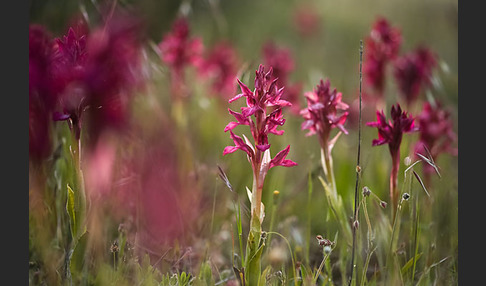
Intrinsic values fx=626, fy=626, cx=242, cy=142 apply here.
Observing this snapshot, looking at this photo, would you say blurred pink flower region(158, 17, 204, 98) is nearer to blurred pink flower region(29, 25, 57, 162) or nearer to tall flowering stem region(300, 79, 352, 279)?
blurred pink flower region(29, 25, 57, 162)

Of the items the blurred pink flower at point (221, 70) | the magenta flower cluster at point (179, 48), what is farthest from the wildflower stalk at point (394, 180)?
the blurred pink flower at point (221, 70)

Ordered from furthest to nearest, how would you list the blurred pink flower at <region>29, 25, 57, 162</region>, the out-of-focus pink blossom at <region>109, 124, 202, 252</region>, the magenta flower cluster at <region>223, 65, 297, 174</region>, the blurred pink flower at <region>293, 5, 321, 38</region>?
the blurred pink flower at <region>293, 5, 321, 38</region>, the out-of-focus pink blossom at <region>109, 124, 202, 252</region>, the blurred pink flower at <region>29, 25, 57, 162</region>, the magenta flower cluster at <region>223, 65, 297, 174</region>

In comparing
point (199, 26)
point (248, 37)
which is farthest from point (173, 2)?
point (248, 37)

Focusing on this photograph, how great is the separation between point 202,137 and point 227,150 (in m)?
1.19

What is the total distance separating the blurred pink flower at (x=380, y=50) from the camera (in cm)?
252

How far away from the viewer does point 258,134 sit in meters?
1.50

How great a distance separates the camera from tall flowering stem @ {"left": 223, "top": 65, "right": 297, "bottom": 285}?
1483mm

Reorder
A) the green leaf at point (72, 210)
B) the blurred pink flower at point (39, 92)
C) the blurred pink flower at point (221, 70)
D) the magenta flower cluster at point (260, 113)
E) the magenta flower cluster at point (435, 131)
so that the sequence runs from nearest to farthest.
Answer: the magenta flower cluster at point (260, 113), the green leaf at point (72, 210), the blurred pink flower at point (39, 92), the magenta flower cluster at point (435, 131), the blurred pink flower at point (221, 70)

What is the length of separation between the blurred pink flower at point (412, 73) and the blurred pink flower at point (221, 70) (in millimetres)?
775

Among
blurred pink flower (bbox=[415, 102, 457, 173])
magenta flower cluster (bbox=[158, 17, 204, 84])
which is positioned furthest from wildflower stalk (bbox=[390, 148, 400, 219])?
magenta flower cluster (bbox=[158, 17, 204, 84])

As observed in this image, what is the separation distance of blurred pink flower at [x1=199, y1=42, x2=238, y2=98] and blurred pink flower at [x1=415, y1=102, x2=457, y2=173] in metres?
1.02

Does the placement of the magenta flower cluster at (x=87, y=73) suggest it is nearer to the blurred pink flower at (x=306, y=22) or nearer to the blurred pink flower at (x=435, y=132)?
the blurred pink flower at (x=435, y=132)

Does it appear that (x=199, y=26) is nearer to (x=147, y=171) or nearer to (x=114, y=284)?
(x=147, y=171)

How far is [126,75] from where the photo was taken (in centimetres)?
176
